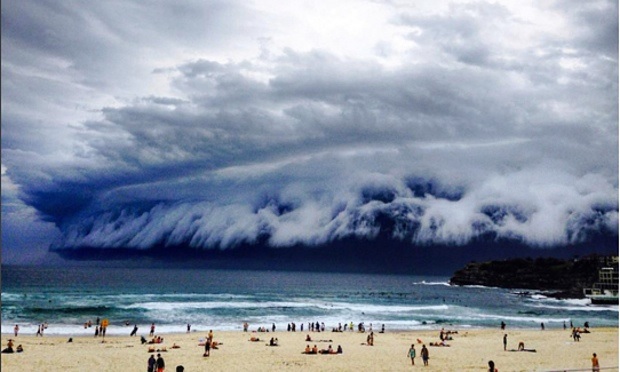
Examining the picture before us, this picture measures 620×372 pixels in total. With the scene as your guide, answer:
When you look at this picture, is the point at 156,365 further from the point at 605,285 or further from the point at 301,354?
the point at 605,285

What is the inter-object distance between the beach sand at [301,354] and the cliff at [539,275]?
75328mm

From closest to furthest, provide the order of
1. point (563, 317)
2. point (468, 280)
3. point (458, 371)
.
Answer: point (458, 371) < point (563, 317) < point (468, 280)


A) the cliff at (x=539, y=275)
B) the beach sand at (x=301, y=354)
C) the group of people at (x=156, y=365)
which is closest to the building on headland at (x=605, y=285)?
the cliff at (x=539, y=275)

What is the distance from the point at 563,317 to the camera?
2109 inches

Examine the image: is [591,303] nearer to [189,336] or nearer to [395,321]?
[395,321]

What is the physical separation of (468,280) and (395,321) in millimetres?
133482

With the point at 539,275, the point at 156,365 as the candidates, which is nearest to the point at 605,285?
the point at 539,275

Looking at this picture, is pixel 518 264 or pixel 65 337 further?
pixel 518 264

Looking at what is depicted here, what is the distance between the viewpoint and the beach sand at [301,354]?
21.9m

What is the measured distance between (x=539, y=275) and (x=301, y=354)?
134965 mm

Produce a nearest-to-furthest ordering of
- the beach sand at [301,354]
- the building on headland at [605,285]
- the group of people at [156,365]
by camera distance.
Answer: the group of people at [156,365] < the beach sand at [301,354] < the building on headland at [605,285]

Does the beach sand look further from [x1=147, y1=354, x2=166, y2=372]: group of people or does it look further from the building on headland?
the building on headland

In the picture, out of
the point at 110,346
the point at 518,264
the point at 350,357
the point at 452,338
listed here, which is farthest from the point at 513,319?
the point at 518,264

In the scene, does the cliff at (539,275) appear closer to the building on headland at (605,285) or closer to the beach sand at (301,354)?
Answer: the building on headland at (605,285)
